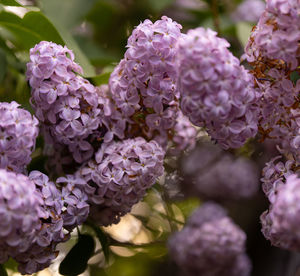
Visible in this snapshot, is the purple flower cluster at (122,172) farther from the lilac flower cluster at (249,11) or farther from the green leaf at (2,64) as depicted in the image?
the lilac flower cluster at (249,11)

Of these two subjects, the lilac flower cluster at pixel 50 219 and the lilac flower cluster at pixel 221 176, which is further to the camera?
the lilac flower cluster at pixel 221 176

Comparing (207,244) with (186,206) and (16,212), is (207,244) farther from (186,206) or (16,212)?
(16,212)

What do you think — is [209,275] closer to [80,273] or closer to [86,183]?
[80,273]

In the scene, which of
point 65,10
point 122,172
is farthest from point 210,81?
point 65,10

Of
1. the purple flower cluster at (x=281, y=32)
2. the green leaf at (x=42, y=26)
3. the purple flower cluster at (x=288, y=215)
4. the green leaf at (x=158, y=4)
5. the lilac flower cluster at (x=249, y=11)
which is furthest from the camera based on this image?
the lilac flower cluster at (x=249, y=11)

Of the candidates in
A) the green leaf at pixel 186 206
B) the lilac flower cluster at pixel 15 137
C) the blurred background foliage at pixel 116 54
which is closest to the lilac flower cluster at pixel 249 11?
the blurred background foliage at pixel 116 54

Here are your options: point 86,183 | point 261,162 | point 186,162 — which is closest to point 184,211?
point 186,162

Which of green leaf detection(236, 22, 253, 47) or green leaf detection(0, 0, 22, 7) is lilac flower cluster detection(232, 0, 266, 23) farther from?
green leaf detection(0, 0, 22, 7)

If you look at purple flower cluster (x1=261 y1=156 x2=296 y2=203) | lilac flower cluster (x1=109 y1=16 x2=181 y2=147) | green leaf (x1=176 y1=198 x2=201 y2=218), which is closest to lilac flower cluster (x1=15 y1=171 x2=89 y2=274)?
lilac flower cluster (x1=109 y1=16 x2=181 y2=147)
